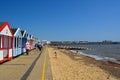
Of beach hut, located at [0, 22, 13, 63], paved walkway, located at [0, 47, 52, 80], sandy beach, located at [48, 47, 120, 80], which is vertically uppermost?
beach hut, located at [0, 22, 13, 63]

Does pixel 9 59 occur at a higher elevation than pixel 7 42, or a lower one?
lower

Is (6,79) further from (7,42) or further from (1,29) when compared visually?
(7,42)

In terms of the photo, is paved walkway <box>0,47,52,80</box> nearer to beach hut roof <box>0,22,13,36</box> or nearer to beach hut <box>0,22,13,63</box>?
beach hut <box>0,22,13,63</box>

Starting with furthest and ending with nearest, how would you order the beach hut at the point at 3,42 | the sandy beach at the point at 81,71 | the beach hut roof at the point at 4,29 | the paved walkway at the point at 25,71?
the beach hut roof at the point at 4,29 → the beach hut at the point at 3,42 → the sandy beach at the point at 81,71 → the paved walkway at the point at 25,71

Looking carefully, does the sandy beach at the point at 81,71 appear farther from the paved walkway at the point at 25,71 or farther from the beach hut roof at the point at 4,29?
the beach hut roof at the point at 4,29

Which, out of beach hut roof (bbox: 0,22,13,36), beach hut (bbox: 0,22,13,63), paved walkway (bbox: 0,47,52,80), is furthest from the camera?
beach hut roof (bbox: 0,22,13,36)

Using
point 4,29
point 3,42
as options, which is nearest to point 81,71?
point 3,42

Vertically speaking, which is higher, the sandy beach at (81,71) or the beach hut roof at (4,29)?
the beach hut roof at (4,29)

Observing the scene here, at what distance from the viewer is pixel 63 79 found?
1374 cm

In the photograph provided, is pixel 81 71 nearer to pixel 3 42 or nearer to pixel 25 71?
pixel 25 71

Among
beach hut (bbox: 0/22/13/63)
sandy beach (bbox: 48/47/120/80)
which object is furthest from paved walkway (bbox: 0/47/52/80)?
beach hut (bbox: 0/22/13/63)

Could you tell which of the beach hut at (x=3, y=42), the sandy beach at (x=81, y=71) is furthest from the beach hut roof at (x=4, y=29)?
the sandy beach at (x=81, y=71)

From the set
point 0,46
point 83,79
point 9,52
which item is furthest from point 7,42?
point 83,79

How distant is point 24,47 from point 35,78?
26169mm
